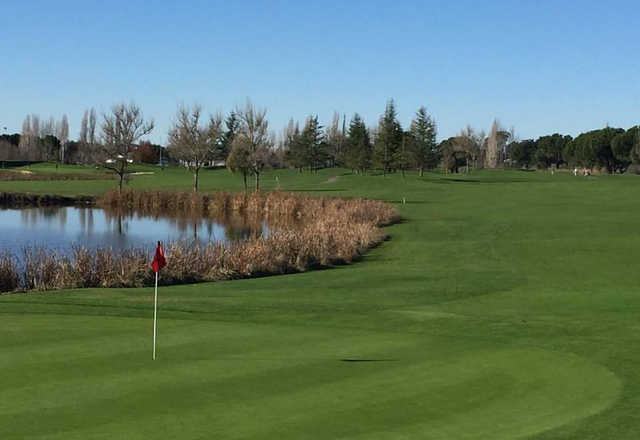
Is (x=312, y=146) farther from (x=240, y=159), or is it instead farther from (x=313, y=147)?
(x=240, y=159)

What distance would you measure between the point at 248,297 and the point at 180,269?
19.6ft

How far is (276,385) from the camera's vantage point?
26.5 ft

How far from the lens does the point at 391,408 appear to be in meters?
7.41

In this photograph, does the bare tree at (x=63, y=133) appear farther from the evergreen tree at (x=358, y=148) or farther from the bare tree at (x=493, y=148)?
the bare tree at (x=493, y=148)

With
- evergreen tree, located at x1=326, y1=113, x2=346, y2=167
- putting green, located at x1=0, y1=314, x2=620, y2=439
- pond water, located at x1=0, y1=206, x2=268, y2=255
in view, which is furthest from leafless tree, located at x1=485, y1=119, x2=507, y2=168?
putting green, located at x1=0, y1=314, x2=620, y2=439

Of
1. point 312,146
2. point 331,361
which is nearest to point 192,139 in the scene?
point 312,146

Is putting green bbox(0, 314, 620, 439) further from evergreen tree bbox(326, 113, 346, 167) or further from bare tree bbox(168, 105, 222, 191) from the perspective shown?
evergreen tree bbox(326, 113, 346, 167)

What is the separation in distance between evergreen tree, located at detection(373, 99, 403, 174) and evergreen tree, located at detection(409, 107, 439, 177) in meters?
1.94

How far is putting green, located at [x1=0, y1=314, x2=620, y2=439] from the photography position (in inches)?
269

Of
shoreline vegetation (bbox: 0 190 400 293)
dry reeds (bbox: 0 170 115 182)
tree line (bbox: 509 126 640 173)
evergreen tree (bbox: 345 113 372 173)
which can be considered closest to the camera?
shoreline vegetation (bbox: 0 190 400 293)

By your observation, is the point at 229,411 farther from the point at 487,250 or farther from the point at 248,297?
the point at 487,250

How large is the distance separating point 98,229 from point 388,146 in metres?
52.4

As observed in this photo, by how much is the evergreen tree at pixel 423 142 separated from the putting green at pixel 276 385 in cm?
8180

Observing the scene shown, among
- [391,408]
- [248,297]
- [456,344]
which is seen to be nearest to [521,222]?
[248,297]
